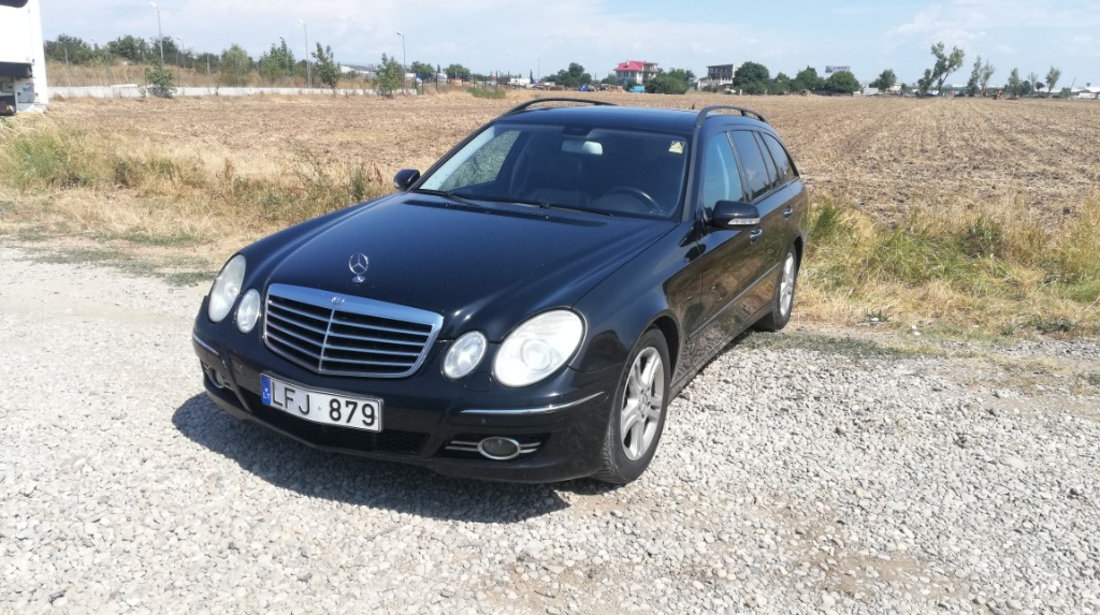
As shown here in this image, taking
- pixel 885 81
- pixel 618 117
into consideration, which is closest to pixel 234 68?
pixel 618 117

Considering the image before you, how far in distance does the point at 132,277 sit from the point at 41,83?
19.5 meters

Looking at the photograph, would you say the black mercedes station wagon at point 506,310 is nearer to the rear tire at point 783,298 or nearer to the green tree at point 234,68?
the rear tire at point 783,298

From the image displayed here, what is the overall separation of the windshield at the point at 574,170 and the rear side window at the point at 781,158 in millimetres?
1718

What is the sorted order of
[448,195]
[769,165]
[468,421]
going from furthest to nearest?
[769,165], [448,195], [468,421]

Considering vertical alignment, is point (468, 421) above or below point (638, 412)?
above

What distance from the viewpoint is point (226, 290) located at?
4023 mm

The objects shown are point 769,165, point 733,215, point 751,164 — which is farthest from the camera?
point 769,165

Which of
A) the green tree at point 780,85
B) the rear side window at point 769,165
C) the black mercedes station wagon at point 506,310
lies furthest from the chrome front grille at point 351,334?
the green tree at point 780,85

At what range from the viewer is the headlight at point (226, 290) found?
395 centimetres

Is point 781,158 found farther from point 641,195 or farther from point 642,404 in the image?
point 642,404

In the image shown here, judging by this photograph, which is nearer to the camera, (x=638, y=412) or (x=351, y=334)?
(x=351, y=334)

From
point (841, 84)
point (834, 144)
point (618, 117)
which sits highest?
point (841, 84)

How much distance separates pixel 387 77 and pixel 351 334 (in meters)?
74.8

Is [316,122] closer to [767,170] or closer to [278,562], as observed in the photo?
[767,170]
